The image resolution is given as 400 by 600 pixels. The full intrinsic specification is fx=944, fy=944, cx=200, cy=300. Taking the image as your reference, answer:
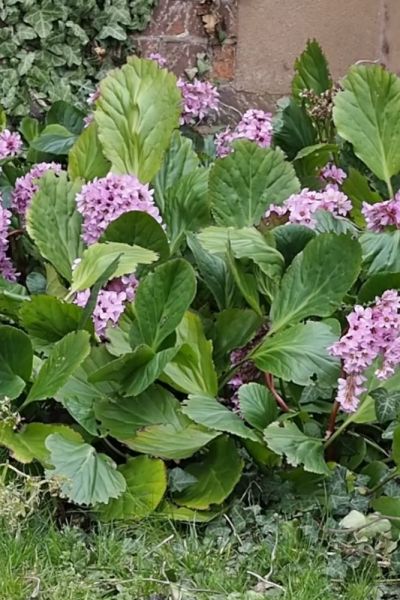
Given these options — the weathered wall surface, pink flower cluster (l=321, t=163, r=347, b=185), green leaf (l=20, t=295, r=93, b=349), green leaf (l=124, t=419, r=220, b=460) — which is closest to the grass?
green leaf (l=124, t=419, r=220, b=460)

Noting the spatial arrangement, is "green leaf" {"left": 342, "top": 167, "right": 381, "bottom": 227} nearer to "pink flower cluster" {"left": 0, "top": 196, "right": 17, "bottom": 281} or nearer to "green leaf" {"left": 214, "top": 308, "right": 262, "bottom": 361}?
"green leaf" {"left": 214, "top": 308, "right": 262, "bottom": 361}

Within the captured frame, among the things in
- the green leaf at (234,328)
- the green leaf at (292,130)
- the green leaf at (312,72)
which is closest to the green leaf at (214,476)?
the green leaf at (234,328)

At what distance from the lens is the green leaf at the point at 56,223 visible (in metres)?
2.06

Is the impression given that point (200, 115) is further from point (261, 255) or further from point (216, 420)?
point (216, 420)

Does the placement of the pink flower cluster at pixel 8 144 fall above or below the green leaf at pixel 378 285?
above

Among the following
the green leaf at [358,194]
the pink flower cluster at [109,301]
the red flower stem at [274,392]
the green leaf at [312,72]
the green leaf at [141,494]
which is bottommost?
the green leaf at [141,494]

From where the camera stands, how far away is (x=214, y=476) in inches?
69.5

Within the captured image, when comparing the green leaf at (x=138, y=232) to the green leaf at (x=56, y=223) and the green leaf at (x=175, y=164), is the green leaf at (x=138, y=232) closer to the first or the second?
the green leaf at (x=56, y=223)

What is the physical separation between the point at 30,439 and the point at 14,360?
6.4 inches

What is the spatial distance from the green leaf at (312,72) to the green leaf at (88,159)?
690 mm

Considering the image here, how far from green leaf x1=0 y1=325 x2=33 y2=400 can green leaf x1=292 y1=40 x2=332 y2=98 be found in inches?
49.8

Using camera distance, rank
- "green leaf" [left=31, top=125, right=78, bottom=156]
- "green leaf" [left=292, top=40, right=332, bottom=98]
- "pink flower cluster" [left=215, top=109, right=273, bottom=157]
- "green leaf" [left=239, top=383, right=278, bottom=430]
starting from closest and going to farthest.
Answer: "green leaf" [left=239, top=383, right=278, bottom=430]
"pink flower cluster" [left=215, top=109, right=273, bottom=157]
"green leaf" [left=31, top=125, right=78, bottom=156]
"green leaf" [left=292, top=40, right=332, bottom=98]

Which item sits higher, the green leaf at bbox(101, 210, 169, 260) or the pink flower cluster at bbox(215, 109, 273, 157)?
the pink flower cluster at bbox(215, 109, 273, 157)

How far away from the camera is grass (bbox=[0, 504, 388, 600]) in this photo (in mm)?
1492
